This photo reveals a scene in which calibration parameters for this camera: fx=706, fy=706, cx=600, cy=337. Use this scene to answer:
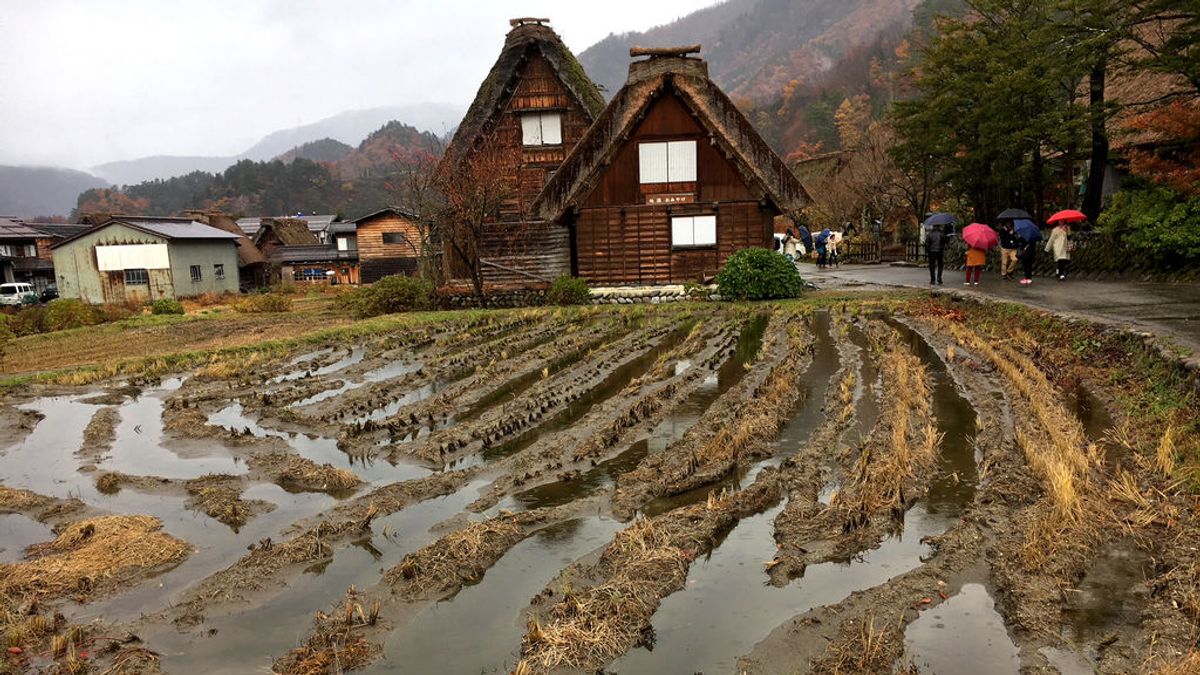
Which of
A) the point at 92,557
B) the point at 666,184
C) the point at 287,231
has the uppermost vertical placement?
the point at 287,231

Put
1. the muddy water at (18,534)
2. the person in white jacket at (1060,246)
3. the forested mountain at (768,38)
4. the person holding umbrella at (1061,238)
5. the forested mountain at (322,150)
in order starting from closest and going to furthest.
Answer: the muddy water at (18,534) → the person holding umbrella at (1061,238) → the person in white jacket at (1060,246) → the forested mountain at (768,38) → the forested mountain at (322,150)

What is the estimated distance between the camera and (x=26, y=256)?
45.9 metres

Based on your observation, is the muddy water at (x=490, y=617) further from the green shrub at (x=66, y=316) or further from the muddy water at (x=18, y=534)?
the green shrub at (x=66, y=316)

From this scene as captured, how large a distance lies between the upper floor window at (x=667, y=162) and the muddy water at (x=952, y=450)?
12175mm

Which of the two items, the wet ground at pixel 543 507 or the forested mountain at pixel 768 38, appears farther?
the forested mountain at pixel 768 38

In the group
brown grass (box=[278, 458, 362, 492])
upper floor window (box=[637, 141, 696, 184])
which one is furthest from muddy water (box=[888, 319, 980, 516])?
upper floor window (box=[637, 141, 696, 184])

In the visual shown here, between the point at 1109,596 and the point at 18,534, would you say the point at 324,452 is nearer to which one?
the point at 18,534

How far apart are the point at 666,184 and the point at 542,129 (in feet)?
15.5

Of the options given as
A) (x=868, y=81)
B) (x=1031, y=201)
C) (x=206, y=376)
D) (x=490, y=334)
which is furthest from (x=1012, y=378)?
(x=868, y=81)

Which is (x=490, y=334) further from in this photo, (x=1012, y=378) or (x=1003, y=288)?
(x=1003, y=288)

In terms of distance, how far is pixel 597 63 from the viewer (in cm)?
14600

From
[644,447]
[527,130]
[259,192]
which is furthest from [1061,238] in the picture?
[259,192]

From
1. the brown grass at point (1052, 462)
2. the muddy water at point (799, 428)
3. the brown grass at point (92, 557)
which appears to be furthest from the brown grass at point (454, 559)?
the brown grass at point (1052, 462)

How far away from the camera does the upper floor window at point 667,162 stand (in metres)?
21.1
